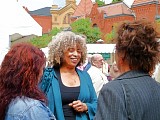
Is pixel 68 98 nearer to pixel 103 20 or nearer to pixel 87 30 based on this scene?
pixel 87 30

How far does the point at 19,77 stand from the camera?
248 centimetres

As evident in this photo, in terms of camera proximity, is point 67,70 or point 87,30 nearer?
point 67,70

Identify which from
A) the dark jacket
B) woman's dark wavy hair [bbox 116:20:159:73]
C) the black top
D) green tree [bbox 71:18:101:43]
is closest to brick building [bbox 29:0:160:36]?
green tree [bbox 71:18:101:43]

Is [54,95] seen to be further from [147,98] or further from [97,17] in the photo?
[97,17]

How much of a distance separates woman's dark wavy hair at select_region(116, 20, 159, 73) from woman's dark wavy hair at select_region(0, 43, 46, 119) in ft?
1.78

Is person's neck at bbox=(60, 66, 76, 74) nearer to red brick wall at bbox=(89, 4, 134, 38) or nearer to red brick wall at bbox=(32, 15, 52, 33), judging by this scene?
red brick wall at bbox=(89, 4, 134, 38)

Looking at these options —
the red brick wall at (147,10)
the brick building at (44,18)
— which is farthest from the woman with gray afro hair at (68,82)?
the brick building at (44,18)

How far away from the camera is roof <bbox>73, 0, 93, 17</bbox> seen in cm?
8138

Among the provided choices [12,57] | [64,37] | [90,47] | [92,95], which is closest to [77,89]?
[92,95]

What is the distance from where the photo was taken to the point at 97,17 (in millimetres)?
68250

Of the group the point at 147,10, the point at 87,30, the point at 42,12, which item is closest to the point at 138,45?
the point at 87,30

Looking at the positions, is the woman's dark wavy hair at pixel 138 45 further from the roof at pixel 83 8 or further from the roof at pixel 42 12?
the roof at pixel 42 12

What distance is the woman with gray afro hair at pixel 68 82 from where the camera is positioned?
3820mm

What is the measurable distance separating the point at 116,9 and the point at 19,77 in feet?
206
